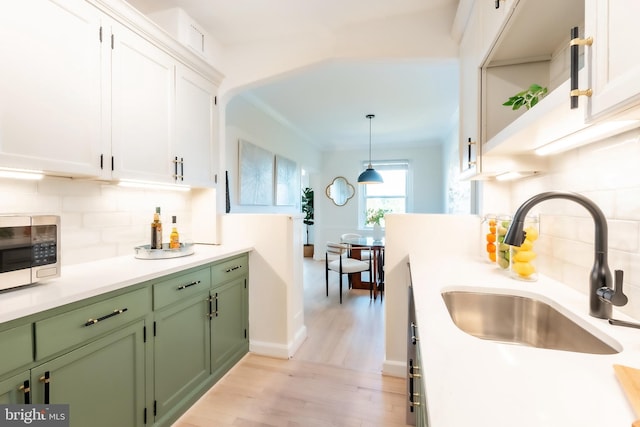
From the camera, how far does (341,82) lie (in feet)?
11.1

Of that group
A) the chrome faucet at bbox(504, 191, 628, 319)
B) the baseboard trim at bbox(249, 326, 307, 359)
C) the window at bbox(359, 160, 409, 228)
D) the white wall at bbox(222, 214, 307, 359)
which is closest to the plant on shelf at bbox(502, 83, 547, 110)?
the chrome faucet at bbox(504, 191, 628, 319)

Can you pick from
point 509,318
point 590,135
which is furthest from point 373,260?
point 590,135

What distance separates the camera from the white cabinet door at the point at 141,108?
1679mm

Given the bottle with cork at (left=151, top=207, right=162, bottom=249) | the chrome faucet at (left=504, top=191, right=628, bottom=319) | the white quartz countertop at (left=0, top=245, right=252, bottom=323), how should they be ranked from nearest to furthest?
1. the chrome faucet at (left=504, top=191, right=628, bottom=319)
2. the white quartz countertop at (left=0, top=245, right=252, bottom=323)
3. the bottle with cork at (left=151, top=207, right=162, bottom=249)

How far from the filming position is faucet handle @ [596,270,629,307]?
0.83 meters

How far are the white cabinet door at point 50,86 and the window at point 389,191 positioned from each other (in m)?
5.56

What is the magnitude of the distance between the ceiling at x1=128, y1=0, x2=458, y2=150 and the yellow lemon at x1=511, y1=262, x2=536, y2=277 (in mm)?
1560

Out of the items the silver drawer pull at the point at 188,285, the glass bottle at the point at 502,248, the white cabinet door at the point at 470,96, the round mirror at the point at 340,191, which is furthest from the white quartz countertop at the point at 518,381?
the round mirror at the point at 340,191

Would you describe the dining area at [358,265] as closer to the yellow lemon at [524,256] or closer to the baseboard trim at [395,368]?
the baseboard trim at [395,368]

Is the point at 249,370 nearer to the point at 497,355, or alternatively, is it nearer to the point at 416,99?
the point at 497,355

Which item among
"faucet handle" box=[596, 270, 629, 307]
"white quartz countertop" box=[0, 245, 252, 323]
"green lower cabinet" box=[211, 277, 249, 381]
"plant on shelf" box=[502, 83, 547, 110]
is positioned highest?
"plant on shelf" box=[502, 83, 547, 110]

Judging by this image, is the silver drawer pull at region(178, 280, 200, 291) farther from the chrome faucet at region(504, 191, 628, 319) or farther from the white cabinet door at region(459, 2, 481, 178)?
the white cabinet door at region(459, 2, 481, 178)

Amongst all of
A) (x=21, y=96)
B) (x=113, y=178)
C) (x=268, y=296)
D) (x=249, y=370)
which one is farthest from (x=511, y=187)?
(x=21, y=96)

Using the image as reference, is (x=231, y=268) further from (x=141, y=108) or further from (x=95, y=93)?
(x=95, y=93)
